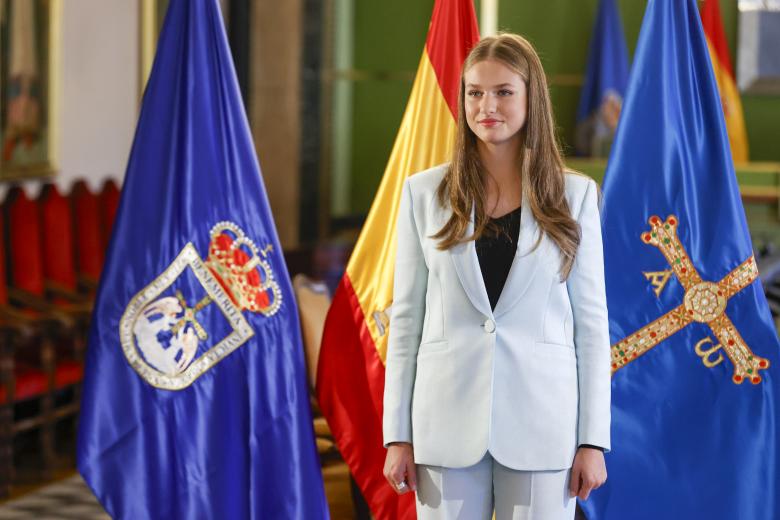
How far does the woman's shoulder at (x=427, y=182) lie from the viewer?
7.27 ft

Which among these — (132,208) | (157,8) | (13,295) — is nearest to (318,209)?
(157,8)

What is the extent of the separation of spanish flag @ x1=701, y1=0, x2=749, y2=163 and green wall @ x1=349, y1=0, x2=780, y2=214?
109 cm

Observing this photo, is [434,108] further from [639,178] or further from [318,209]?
[318,209]

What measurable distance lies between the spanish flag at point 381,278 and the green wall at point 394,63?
554 cm

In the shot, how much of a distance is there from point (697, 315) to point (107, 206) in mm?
Result: 4071

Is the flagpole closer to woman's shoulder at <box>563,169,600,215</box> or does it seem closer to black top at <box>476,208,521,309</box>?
woman's shoulder at <box>563,169,600,215</box>

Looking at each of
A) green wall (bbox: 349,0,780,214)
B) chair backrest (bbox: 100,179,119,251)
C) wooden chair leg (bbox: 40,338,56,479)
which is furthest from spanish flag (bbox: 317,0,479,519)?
green wall (bbox: 349,0,780,214)

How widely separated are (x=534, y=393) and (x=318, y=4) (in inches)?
272

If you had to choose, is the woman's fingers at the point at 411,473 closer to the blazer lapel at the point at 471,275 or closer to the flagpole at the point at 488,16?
the blazer lapel at the point at 471,275

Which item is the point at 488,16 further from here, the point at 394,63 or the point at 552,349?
the point at 552,349

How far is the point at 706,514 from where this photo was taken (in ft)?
9.56

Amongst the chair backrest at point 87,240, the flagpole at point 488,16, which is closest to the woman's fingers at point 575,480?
the chair backrest at point 87,240

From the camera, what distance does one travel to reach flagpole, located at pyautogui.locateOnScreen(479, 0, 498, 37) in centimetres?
805

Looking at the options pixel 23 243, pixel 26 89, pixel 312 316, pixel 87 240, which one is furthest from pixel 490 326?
pixel 26 89
